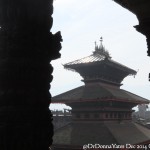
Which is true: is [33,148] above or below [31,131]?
below

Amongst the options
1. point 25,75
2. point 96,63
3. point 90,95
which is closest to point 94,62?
point 96,63

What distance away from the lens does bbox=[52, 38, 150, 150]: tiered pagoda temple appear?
17.7m

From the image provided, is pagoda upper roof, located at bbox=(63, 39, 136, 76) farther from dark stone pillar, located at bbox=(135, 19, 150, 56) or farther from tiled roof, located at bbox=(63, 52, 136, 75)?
dark stone pillar, located at bbox=(135, 19, 150, 56)

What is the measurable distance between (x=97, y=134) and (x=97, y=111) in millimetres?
2004

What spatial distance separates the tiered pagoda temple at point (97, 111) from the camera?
17.7 metres

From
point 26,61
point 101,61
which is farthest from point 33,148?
point 101,61

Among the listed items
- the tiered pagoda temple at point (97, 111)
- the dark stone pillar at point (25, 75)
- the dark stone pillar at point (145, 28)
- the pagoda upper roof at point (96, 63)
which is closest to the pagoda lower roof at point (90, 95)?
the tiered pagoda temple at point (97, 111)

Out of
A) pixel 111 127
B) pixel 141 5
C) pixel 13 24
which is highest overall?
pixel 141 5

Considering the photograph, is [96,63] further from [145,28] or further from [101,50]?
[145,28]

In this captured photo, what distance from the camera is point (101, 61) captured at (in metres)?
20.6

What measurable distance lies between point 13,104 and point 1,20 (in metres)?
0.71

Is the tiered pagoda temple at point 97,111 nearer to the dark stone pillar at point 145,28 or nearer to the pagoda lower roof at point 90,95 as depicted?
the pagoda lower roof at point 90,95

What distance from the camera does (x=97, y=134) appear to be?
17766mm

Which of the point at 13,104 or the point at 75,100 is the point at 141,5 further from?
the point at 75,100
